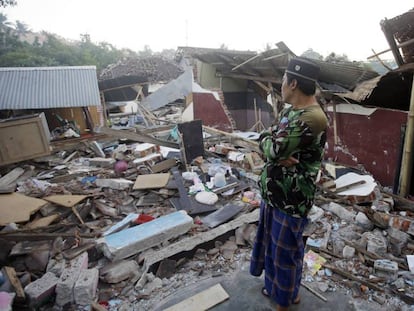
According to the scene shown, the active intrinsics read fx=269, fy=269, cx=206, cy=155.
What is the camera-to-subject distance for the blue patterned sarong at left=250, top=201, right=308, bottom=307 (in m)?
2.04

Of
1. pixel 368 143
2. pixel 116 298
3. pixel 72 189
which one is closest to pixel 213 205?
pixel 116 298

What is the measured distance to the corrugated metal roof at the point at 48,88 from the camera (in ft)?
30.2

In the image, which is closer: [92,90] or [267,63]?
[267,63]

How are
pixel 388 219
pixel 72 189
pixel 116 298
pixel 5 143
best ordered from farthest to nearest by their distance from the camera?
pixel 5 143
pixel 72 189
pixel 388 219
pixel 116 298

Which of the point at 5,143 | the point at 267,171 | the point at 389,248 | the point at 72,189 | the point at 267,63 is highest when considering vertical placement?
the point at 267,63

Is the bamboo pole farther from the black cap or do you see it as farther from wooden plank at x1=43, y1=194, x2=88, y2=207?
wooden plank at x1=43, y1=194, x2=88, y2=207

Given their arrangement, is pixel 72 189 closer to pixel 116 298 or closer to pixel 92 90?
pixel 116 298

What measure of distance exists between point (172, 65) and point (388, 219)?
63.1 ft

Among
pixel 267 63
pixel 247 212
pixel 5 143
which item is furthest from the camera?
pixel 267 63

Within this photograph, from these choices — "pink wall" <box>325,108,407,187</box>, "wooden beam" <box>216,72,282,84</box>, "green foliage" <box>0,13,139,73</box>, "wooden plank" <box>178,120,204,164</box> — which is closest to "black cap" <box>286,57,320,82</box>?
"pink wall" <box>325,108,407,187</box>

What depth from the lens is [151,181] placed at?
519 centimetres

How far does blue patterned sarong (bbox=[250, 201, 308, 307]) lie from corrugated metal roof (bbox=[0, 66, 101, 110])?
8.99m

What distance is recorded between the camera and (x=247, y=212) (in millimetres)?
4242

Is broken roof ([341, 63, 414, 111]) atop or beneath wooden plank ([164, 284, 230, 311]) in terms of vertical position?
atop
